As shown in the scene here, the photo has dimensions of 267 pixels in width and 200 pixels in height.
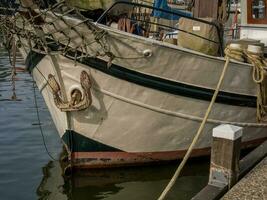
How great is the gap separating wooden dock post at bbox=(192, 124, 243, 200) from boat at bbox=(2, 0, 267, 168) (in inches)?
78.2

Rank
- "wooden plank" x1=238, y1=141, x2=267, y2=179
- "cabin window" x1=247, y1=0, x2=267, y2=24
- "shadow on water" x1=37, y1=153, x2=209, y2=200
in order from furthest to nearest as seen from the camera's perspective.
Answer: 1. "cabin window" x1=247, y1=0, x2=267, y2=24
2. "shadow on water" x1=37, y1=153, x2=209, y2=200
3. "wooden plank" x1=238, y1=141, x2=267, y2=179

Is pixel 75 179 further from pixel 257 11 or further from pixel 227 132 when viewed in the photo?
pixel 257 11

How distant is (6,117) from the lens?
11266 mm

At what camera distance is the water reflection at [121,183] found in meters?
6.96

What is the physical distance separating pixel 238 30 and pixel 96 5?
3.46 m

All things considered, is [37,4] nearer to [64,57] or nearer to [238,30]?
[64,57]

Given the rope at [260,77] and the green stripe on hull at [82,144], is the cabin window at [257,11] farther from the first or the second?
the green stripe on hull at [82,144]

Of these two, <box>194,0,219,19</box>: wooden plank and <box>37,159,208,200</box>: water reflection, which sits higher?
<box>194,0,219,19</box>: wooden plank

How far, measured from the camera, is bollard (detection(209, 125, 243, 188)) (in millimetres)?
4895

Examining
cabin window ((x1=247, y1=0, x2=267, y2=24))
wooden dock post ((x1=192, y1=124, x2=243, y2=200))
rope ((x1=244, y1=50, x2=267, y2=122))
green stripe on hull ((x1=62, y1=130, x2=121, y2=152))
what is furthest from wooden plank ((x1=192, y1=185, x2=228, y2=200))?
cabin window ((x1=247, y1=0, x2=267, y2=24))

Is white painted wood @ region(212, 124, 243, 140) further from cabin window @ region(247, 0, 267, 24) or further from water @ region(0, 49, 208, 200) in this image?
cabin window @ region(247, 0, 267, 24)

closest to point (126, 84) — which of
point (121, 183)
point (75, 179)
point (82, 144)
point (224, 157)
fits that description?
point (82, 144)

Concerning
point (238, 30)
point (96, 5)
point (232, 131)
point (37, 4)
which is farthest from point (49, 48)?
point (238, 30)

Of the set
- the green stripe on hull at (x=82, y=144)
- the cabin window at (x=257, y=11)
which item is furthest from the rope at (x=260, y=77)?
the green stripe on hull at (x=82, y=144)
